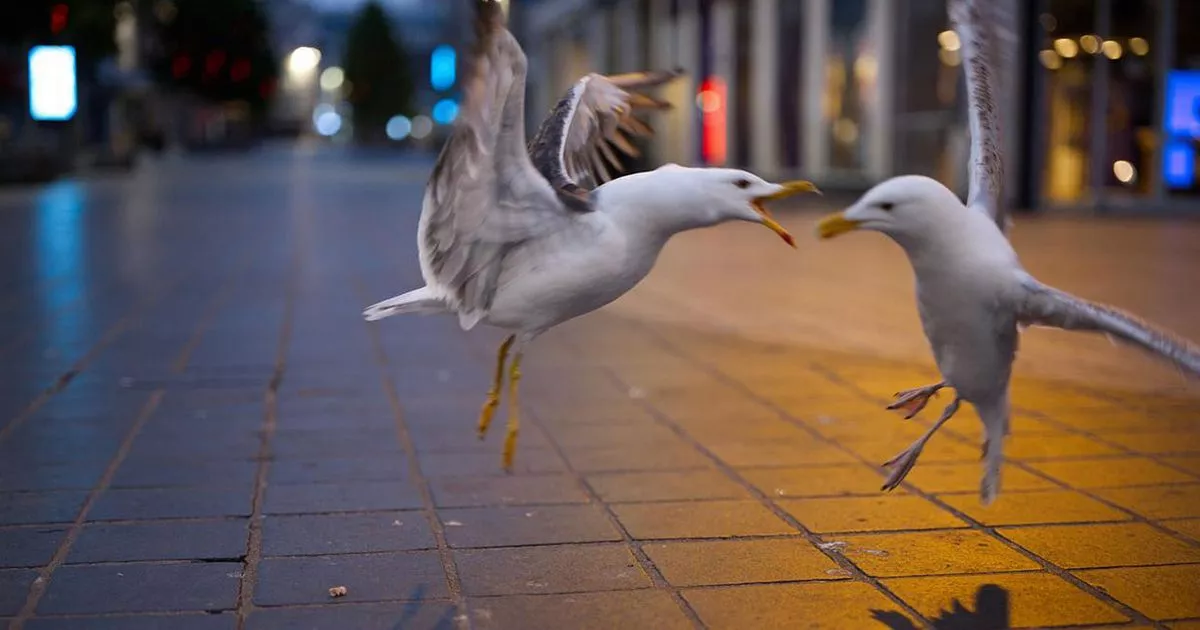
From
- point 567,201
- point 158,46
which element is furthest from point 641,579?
point 158,46

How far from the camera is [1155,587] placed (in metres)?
4.87

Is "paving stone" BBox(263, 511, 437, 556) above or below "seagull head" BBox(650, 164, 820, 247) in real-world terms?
below

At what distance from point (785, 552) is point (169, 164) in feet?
187

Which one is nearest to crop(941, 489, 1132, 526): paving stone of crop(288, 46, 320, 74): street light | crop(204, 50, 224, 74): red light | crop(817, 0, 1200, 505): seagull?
crop(817, 0, 1200, 505): seagull

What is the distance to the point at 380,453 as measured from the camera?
709 cm

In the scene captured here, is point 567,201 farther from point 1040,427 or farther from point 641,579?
point 1040,427

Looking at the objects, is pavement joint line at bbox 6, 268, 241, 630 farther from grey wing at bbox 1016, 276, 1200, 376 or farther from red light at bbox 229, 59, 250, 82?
red light at bbox 229, 59, 250, 82

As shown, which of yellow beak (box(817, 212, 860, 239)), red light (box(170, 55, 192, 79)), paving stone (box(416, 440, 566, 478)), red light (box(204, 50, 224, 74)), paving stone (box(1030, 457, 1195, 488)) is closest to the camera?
yellow beak (box(817, 212, 860, 239))

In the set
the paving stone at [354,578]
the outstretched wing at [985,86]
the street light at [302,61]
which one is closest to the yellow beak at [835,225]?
the outstretched wing at [985,86]

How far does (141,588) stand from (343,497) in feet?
4.62

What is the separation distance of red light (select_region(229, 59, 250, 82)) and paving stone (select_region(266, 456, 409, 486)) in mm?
72034

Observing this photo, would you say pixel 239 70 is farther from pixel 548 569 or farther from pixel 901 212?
pixel 901 212

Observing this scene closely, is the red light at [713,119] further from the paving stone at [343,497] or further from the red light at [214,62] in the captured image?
the red light at [214,62]

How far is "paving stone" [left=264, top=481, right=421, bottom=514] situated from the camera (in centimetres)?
601
